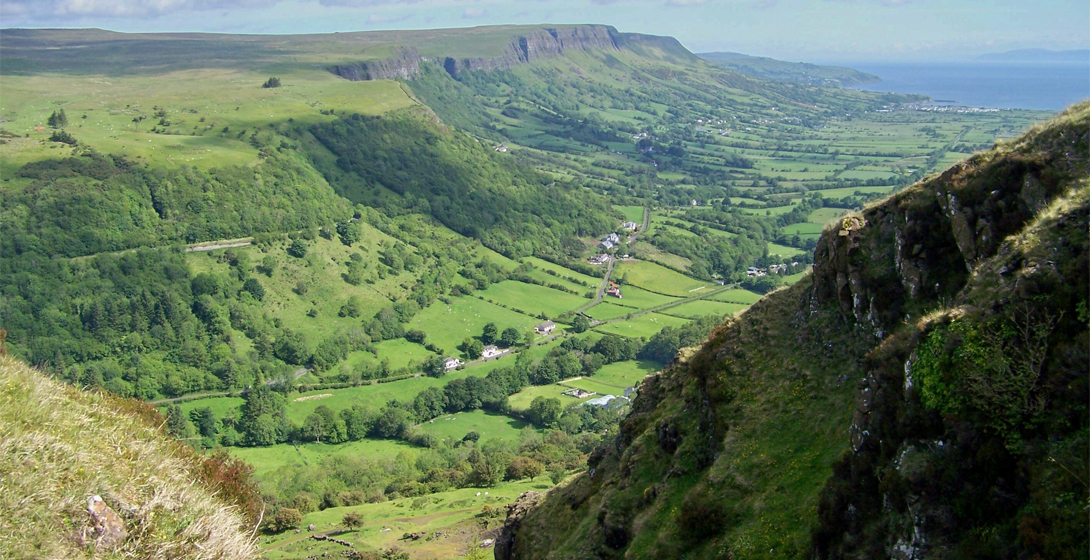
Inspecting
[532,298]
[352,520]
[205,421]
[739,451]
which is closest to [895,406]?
[739,451]

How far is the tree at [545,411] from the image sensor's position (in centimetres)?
11012

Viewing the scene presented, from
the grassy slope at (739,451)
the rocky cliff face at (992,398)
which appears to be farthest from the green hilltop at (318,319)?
the rocky cliff face at (992,398)

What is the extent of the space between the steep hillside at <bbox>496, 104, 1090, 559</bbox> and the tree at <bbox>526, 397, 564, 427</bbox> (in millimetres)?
67114

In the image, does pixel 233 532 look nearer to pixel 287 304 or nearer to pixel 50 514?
pixel 50 514

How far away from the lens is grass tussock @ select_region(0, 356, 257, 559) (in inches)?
784

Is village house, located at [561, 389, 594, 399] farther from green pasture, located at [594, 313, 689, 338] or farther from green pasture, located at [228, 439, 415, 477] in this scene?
green pasture, located at [228, 439, 415, 477]

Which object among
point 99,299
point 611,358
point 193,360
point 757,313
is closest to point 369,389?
point 193,360

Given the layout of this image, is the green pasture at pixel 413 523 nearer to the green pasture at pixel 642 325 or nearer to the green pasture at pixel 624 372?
the green pasture at pixel 624 372

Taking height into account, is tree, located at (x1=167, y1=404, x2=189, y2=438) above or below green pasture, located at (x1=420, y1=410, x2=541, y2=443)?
above

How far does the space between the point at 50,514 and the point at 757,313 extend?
3051 cm

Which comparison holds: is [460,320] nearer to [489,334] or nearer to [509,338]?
[489,334]

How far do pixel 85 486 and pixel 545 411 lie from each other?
92.0 meters

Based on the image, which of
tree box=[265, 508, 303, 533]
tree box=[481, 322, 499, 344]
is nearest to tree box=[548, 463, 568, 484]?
tree box=[265, 508, 303, 533]

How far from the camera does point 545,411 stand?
11100cm
